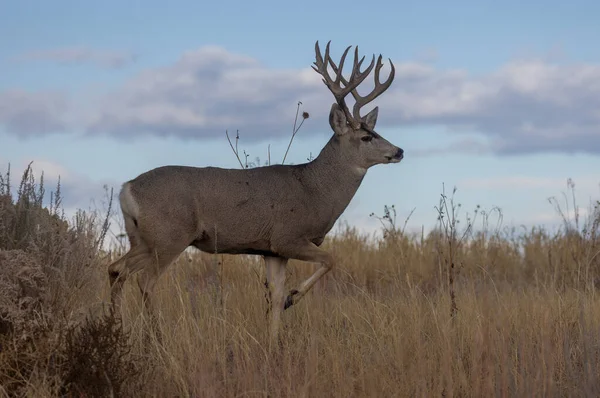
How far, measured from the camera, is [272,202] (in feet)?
30.2

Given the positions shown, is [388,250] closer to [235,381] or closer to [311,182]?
[311,182]

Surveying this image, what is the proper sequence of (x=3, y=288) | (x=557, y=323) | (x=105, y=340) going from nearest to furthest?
1. (x=105, y=340)
2. (x=3, y=288)
3. (x=557, y=323)

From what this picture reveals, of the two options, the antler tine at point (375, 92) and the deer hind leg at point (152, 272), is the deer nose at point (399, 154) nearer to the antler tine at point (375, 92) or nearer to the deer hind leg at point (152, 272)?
the antler tine at point (375, 92)

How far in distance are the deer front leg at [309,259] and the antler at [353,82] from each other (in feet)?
5.34

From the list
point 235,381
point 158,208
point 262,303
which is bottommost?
point 235,381

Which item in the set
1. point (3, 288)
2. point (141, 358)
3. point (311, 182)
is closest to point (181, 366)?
point (141, 358)

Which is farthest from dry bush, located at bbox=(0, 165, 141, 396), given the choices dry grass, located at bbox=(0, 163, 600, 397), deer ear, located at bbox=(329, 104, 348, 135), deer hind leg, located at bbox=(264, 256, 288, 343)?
deer ear, located at bbox=(329, 104, 348, 135)

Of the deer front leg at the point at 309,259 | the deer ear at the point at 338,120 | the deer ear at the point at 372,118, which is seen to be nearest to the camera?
the deer front leg at the point at 309,259

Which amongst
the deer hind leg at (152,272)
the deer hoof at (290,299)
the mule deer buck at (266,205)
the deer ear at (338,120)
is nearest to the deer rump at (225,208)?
the mule deer buck at (266,205)

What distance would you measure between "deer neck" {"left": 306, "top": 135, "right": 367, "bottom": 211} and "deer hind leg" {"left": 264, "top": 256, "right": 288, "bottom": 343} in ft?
2.79

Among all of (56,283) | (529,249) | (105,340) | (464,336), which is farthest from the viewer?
(529,249)

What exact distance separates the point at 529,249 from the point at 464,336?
342 inches

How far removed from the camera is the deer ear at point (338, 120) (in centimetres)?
982

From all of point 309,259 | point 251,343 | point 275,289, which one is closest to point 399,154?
point 309,259
